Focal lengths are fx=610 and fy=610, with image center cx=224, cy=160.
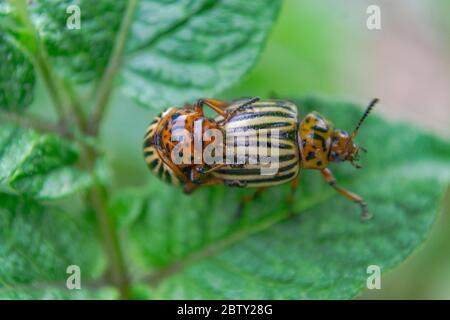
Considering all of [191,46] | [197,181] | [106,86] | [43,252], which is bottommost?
[43,252]

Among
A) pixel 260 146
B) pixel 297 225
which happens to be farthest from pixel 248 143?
pixel 297 225

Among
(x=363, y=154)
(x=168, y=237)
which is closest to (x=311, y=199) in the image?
(x=363, y=154)

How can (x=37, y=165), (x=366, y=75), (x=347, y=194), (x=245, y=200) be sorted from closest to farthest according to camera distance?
(x=37, y=165) < (x=347, y=194) < (x=245, y=200) < (x=366, y=75)

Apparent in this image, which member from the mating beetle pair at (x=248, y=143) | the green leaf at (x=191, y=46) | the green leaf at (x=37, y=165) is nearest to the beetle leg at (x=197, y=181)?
the mating beetle pair at (x=248, y=143)

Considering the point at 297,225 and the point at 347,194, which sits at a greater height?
the point at 347,194

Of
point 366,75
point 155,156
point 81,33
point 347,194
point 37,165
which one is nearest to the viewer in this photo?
point 37,165

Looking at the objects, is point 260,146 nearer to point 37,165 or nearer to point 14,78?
point 37,165

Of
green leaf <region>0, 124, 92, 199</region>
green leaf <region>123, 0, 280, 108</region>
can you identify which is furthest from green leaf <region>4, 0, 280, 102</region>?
green leaf <region>0, 124, 92, 199</region>
